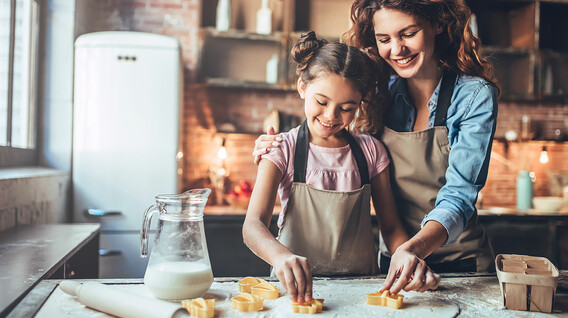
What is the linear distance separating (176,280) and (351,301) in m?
0.36

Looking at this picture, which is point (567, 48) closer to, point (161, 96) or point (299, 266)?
point (161, 96)

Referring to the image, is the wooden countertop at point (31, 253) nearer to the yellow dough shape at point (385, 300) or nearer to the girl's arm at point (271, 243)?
the girl's arm at point (271, 243)

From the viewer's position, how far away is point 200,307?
0.89 metres

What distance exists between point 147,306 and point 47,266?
559mm

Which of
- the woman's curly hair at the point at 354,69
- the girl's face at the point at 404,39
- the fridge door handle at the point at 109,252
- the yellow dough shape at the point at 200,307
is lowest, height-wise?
the fridge door handle at the point at 109,252

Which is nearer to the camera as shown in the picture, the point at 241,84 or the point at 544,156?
the point at 241,84

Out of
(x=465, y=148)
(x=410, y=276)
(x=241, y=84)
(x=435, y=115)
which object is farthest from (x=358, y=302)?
(x=241, y=84)

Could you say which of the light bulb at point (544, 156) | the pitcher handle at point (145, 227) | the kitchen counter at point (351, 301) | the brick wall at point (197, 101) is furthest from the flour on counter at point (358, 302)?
the light bulb at point (544, 156)

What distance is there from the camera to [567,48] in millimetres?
4223

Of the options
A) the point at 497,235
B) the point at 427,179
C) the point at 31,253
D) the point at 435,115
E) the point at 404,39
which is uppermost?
the point at 404,39

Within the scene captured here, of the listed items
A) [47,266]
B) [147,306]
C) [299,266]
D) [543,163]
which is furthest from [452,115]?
[543,163]

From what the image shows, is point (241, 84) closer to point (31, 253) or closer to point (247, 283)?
point (31, 253)

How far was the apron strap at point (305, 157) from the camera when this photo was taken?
1.43 metres

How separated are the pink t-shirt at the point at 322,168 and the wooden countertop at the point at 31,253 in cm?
65
